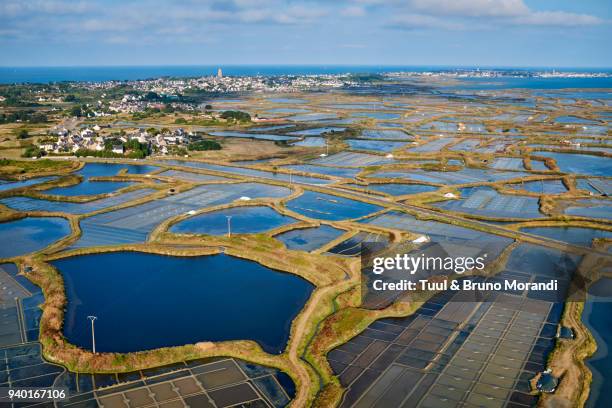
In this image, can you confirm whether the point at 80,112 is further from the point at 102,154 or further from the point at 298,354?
the point at 298,354

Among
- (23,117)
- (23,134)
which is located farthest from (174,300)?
(23,117)

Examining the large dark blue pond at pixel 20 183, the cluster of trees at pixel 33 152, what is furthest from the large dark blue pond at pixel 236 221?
the cluster of trees at pixel 33 152

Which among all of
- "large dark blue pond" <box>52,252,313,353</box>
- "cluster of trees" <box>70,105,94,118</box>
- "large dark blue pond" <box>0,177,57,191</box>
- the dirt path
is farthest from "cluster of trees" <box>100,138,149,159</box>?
the dirt path

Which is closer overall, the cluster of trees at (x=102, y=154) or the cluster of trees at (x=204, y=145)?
the cluster of trees at (x=102, y=154)

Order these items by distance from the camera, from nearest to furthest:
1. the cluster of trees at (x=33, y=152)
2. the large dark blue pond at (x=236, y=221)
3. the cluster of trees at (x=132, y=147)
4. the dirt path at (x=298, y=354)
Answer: the dirt path at (x=298, y=354) < the large dark blue pond at (x=236, y=221) < the cluster of trees at (x=33, y=152) < the cluster of trees at (x=132, y=147)

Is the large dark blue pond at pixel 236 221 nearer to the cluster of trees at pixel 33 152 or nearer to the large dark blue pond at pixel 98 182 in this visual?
the large dark blue pond at pixel 98 182

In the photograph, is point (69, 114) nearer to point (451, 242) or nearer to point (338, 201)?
point (338, 201)

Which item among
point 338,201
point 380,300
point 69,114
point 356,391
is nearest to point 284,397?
point 356,391
